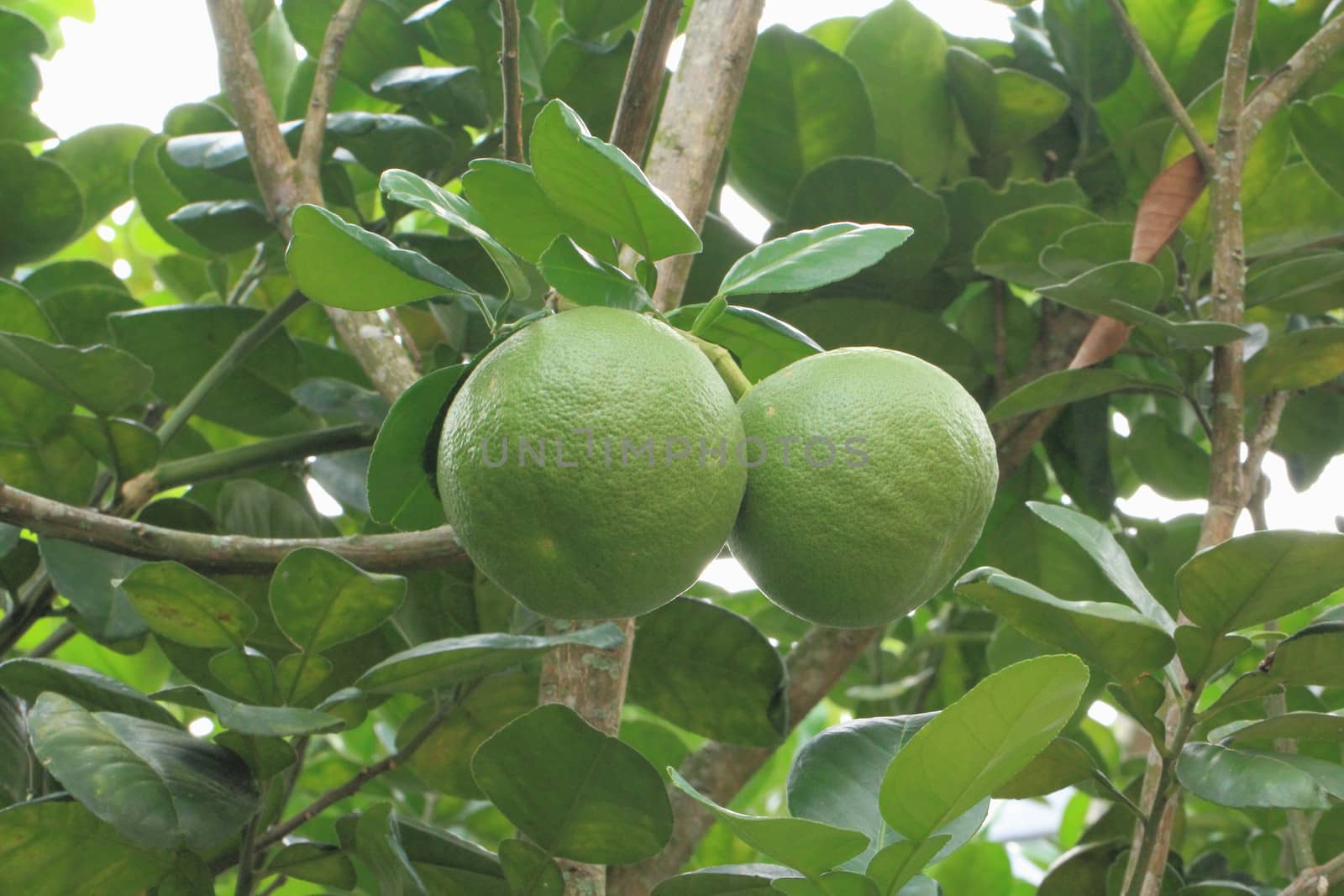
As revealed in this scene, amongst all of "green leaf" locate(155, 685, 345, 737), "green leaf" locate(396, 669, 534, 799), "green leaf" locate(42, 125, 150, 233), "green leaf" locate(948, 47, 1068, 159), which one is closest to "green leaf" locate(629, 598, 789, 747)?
"green leaf" locate(396, 669, 534, 799)

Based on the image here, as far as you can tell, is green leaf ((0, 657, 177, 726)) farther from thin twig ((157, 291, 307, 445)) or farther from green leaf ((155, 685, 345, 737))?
thin twig ((157, 291, 307, 445))

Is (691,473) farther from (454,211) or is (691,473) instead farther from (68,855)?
(68,855)

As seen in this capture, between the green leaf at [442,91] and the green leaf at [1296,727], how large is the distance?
2.93 ft

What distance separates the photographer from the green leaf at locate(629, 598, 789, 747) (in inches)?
41.8

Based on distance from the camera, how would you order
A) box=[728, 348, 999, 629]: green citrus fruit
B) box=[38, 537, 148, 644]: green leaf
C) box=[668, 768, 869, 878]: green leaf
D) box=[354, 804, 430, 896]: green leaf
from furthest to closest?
box=[38, 537, 148, 644]: green leaf, box=[354, 804, 430, 896]: green leaf, box=[728, 348, 999, 629]: green citrus fruit, box=[668, 768, 869, 878]: green leaf

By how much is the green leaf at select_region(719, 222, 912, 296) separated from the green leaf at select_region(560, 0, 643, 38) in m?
0.57

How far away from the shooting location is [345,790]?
0.94 meters

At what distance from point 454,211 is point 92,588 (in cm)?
56

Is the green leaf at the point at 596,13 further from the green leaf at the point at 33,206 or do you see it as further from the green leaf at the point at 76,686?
the green leaf at the point at 76,686

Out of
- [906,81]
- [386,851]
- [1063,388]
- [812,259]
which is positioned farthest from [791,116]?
[386,851]

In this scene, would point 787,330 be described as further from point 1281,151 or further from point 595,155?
point 1281,151

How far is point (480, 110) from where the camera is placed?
1.23 meters

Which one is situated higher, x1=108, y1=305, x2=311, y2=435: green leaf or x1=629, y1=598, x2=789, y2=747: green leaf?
x1=108, y1=305, x2=311, y2=435: green leaf

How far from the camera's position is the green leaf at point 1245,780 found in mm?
695
